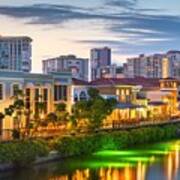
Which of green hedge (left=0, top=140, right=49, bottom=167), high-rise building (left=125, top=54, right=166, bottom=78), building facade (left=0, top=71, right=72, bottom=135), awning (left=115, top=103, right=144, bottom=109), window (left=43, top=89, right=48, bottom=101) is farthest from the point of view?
high-rise building (left=125, top=54, right=166, bottom=78)

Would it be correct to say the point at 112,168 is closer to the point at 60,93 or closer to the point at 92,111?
the point at 92,111

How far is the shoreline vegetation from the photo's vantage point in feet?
104

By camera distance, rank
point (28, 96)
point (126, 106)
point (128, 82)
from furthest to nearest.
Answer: point (128, 82)
point (126, 106)
point (28, 96)

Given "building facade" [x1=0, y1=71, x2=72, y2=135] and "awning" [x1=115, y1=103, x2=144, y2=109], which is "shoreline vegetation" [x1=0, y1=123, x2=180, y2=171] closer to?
"building facade" [x1=0, y1=71, x2=72, y2=135]

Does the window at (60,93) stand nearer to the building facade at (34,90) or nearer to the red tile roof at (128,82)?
the building facade at (34,90)

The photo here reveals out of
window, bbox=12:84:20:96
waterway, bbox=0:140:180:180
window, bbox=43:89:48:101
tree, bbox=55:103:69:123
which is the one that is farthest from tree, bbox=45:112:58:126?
window, bbox=43:89:48:101

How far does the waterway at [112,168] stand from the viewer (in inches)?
1234

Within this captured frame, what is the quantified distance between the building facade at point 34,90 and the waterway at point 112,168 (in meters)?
6.06

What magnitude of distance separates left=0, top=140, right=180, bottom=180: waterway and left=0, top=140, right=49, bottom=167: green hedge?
1.93ft

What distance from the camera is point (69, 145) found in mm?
37562

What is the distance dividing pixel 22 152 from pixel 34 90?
1254 cm

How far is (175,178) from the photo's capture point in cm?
3150

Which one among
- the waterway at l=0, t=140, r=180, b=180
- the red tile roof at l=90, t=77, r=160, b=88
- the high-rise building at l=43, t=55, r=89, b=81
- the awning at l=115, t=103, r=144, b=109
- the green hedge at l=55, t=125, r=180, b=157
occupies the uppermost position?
the high-rise building at l=43, t=55, r=89, b=81

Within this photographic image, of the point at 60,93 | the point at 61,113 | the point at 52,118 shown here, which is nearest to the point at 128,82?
the point at 60,93
